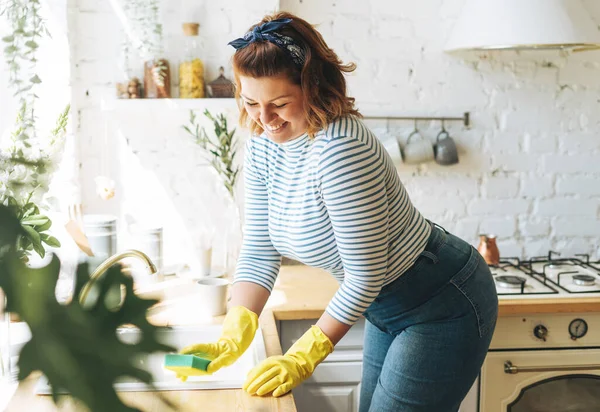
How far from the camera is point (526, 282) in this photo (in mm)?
2146

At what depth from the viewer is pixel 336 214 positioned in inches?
51.2

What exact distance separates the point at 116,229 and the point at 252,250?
78 cm

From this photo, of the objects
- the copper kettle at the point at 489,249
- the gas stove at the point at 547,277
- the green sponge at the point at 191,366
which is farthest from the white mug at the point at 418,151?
the green sponge at the point at 191,366

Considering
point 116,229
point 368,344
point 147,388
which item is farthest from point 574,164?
point 147,388

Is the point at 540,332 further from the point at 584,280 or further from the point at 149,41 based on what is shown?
the point at 149,41

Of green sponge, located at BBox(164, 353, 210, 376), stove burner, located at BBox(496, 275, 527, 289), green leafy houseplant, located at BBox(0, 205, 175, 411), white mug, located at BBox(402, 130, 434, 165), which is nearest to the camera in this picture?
green leafy houseplant, located at BBox(0, 205, 175, 411)

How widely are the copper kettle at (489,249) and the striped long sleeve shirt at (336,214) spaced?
0.91 meters

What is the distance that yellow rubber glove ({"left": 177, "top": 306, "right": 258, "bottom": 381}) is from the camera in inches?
53.9

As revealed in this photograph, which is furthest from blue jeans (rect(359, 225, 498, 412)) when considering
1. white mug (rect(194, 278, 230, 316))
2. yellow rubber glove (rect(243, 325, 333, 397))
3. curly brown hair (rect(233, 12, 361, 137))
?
white mug (rect(194, 278, 230, 316))

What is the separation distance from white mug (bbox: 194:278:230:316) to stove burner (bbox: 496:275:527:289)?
85 cm

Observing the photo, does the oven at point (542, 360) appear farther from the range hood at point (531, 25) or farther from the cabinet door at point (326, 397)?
the range hood at point (531, 25)

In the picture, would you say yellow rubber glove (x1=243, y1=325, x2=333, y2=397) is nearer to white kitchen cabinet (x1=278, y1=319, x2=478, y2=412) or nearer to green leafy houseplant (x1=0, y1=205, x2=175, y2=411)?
white kitchen cabinet (x1=278, y1=319, x2=478, y2=412)

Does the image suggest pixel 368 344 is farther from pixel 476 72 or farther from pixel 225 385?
pixel 476 72

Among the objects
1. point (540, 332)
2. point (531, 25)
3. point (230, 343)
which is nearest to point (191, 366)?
point (230, 343)
